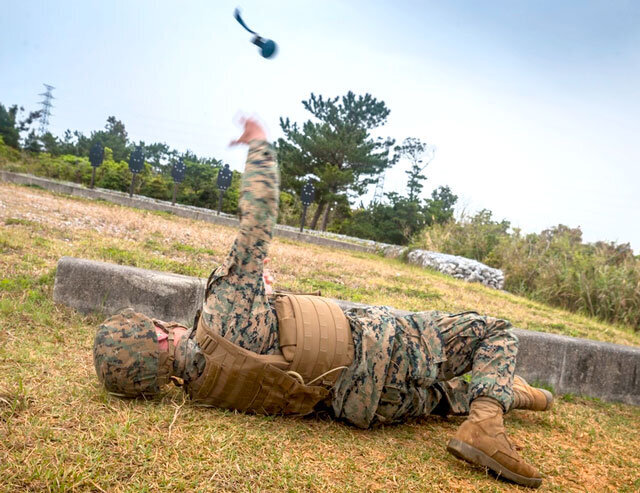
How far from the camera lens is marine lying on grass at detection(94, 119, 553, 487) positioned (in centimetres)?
258

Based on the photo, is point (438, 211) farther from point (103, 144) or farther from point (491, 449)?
point (491, 449)

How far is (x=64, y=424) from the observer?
229 centimetres

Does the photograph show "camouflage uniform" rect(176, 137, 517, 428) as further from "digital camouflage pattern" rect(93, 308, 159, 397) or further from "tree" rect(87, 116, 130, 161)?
"tree" rect(87, 116, 130, 161)

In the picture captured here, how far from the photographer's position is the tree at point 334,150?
28141 millimetres

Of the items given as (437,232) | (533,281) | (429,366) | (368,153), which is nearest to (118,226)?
(429,366)

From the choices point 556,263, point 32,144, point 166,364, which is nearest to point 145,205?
point 556,263

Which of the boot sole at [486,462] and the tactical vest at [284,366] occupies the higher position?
the tactical vest at [284,366]

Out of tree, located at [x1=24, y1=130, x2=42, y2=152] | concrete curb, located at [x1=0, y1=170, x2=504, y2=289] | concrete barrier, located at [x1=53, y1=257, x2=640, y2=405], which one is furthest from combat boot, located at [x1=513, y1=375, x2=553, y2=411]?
tree, located at [x1=24, y1=130, x2=42, y2=152]

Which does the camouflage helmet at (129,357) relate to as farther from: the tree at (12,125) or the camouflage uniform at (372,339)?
the tree at (12,125)

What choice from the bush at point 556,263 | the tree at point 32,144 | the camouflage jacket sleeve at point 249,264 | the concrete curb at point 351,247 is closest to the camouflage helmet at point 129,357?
the camouflage jacket sleeve at point 249,264

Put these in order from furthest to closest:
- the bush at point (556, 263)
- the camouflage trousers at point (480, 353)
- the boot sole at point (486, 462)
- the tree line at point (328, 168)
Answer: the tree line at point (328, 168), the bush at point (556, 263), the camouflage trousers at point (480, 353), the boot sole at point (486, 462)

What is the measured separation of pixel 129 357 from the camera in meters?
2.63

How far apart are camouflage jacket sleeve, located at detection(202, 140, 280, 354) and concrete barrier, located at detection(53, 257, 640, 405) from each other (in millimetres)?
1534

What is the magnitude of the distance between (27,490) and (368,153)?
94.9 ft
